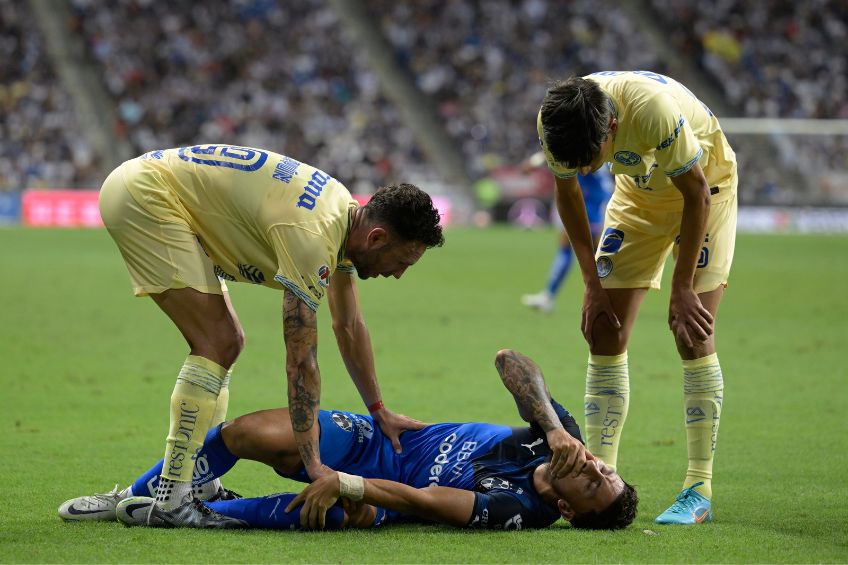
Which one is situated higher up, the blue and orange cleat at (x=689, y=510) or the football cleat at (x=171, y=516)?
the football cleat at (x=171, y=516)

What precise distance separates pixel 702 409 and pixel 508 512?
123 cm

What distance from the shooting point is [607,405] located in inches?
233

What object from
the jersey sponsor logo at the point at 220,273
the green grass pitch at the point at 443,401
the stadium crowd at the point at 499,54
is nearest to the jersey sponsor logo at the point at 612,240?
the green grass pitch at the point at 443,401

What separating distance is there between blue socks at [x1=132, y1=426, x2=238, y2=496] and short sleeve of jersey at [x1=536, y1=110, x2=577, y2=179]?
1.95m

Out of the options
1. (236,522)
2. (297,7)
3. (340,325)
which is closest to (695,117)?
(340,325)

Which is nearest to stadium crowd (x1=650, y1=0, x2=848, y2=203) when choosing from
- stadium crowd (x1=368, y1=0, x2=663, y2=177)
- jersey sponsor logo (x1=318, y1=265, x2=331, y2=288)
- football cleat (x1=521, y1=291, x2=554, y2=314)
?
stadium crowd (x1=368, y1=0, x2=663, y2=177)

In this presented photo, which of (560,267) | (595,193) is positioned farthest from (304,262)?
(595,193)

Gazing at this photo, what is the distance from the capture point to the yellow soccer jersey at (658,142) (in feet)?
16.9

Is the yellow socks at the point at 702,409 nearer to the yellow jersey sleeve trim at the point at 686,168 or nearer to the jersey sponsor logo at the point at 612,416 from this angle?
the jersey sponsor logo at the point at 612,416

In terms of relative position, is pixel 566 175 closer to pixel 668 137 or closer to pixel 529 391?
pixel 668 137

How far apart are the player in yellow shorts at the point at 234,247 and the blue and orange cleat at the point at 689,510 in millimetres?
1295

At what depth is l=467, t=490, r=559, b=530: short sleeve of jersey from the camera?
5.02m

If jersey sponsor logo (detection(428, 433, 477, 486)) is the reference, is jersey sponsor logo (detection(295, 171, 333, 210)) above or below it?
above

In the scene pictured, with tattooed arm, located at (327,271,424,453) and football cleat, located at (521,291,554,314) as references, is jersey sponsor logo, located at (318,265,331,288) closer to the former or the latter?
tattooed arm, located at (327,271,424,453)
